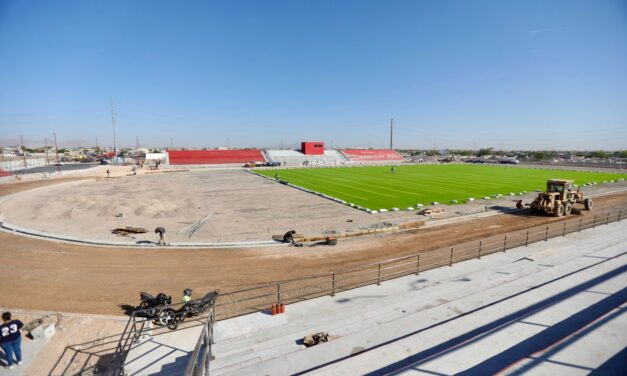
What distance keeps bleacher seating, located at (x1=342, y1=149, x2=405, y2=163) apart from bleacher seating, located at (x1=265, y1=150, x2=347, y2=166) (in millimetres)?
4731

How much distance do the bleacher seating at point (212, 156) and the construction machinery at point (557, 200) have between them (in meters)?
77.9

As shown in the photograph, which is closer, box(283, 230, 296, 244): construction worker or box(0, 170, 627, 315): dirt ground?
box(0, 170, 627, 315): dirt ground

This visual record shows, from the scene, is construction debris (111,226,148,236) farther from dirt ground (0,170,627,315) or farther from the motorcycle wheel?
the motorcycle wheel

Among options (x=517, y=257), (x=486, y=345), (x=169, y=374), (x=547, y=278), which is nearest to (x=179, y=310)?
(x=169, y=374)

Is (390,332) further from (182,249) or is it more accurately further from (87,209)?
(87,209)

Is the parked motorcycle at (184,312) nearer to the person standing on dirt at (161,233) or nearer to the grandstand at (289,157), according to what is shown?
the person standing on dirt at (161,233)

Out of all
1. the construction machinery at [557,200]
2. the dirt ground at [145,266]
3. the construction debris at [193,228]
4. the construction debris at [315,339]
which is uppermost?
the construction machinery at [557,200]

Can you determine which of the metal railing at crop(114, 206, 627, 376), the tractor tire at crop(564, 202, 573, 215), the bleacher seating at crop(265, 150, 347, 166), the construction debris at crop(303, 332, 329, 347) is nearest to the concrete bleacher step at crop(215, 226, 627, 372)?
the construction debris at crop(303, 332, 329, 347)

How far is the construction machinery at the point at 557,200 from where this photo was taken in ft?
91.3

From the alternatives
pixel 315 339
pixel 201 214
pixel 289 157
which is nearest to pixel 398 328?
pixel 315 339

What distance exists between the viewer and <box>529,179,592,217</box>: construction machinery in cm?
2784

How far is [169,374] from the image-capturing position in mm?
7539

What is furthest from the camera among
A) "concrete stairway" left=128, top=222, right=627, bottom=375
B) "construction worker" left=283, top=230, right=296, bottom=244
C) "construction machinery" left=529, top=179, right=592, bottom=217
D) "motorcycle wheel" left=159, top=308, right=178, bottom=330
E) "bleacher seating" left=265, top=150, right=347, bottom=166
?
"bleacher seating" left=265, top=150, right=347, bottom=166

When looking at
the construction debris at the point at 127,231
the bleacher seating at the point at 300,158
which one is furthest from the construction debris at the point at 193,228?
the bleacher seating at the point at 300,158
